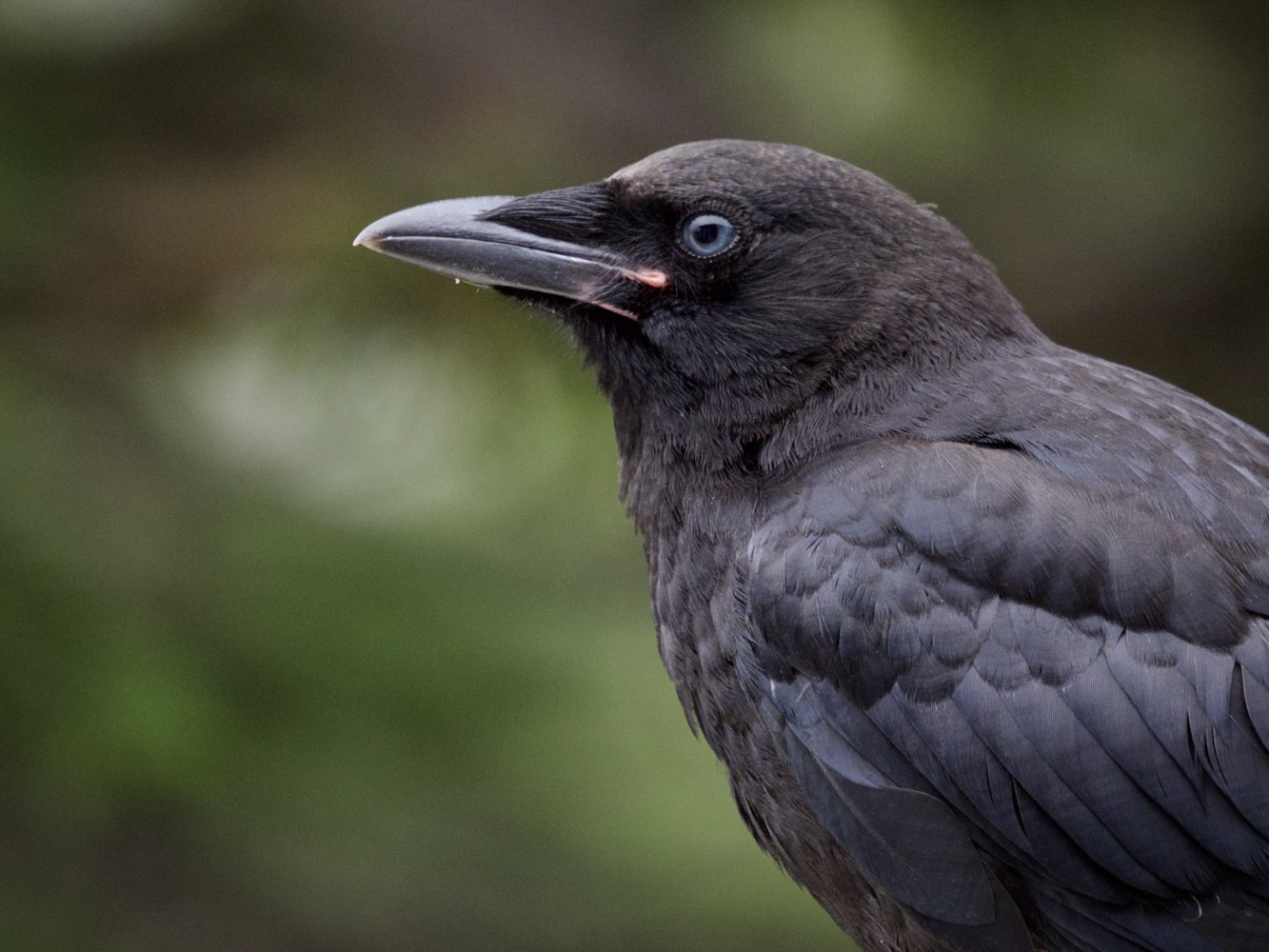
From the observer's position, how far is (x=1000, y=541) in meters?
2.77

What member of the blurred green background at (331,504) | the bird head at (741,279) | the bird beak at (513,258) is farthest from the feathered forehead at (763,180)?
the blurred green background at (331,504)

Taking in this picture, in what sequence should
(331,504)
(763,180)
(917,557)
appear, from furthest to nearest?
(331,504)
(763,180)
(917,557)

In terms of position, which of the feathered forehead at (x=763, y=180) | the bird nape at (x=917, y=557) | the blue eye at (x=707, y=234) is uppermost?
the feathered forehead at (x=763, y=180)

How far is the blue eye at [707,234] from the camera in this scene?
3.17m

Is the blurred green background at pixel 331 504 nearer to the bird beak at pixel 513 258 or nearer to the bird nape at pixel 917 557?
the bird beak at pixel 513 258

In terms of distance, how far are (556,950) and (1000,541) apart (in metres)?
2.50

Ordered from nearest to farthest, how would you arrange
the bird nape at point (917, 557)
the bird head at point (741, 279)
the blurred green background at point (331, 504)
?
the bird nape at point (917, 557) → the bird head at point (741, 279) → the blurred green background at point (331, 504)

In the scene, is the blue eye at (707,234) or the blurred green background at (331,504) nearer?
the blue eye at (707,234)

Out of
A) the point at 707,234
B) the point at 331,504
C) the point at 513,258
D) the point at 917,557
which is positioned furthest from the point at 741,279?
the point at 331,504

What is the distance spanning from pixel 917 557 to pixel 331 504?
2.13 metres

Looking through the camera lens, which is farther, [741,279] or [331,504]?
[331,504]

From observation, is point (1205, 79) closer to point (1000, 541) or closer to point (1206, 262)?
point (1206, 262)

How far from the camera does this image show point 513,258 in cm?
326

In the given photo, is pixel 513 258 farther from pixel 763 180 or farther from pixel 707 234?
pixel 763 180
